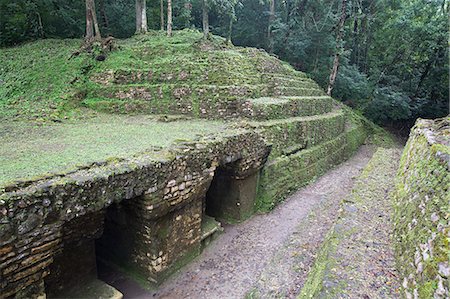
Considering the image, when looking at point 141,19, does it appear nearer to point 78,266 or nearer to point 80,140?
point 80,140

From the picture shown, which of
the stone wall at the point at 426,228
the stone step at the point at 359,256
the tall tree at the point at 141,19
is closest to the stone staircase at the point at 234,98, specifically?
the tall tree at the point at 141,19

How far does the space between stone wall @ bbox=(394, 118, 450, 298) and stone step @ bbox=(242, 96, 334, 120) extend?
512 cm

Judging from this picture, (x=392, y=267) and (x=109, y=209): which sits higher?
(x=392, y=267)

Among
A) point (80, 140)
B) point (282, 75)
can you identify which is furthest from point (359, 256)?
point (282, 75)

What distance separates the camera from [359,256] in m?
3.83

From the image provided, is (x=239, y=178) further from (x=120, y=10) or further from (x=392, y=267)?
(x=120, y=10)

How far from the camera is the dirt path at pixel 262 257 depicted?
5.62 meters

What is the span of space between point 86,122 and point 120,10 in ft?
40.3

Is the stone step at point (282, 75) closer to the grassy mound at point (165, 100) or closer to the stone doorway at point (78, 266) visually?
the grassy mound at point (165, 100)

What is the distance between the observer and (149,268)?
18.4 feet

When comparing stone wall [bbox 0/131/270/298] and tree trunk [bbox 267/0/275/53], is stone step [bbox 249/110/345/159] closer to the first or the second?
stone wall [bbox 0/131/270/298]

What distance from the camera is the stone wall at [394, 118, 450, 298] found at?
8.88 ft

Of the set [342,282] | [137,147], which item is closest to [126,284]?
[137,147]

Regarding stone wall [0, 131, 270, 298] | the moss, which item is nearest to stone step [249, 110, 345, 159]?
stone wall [0, 131, 270, 298]
